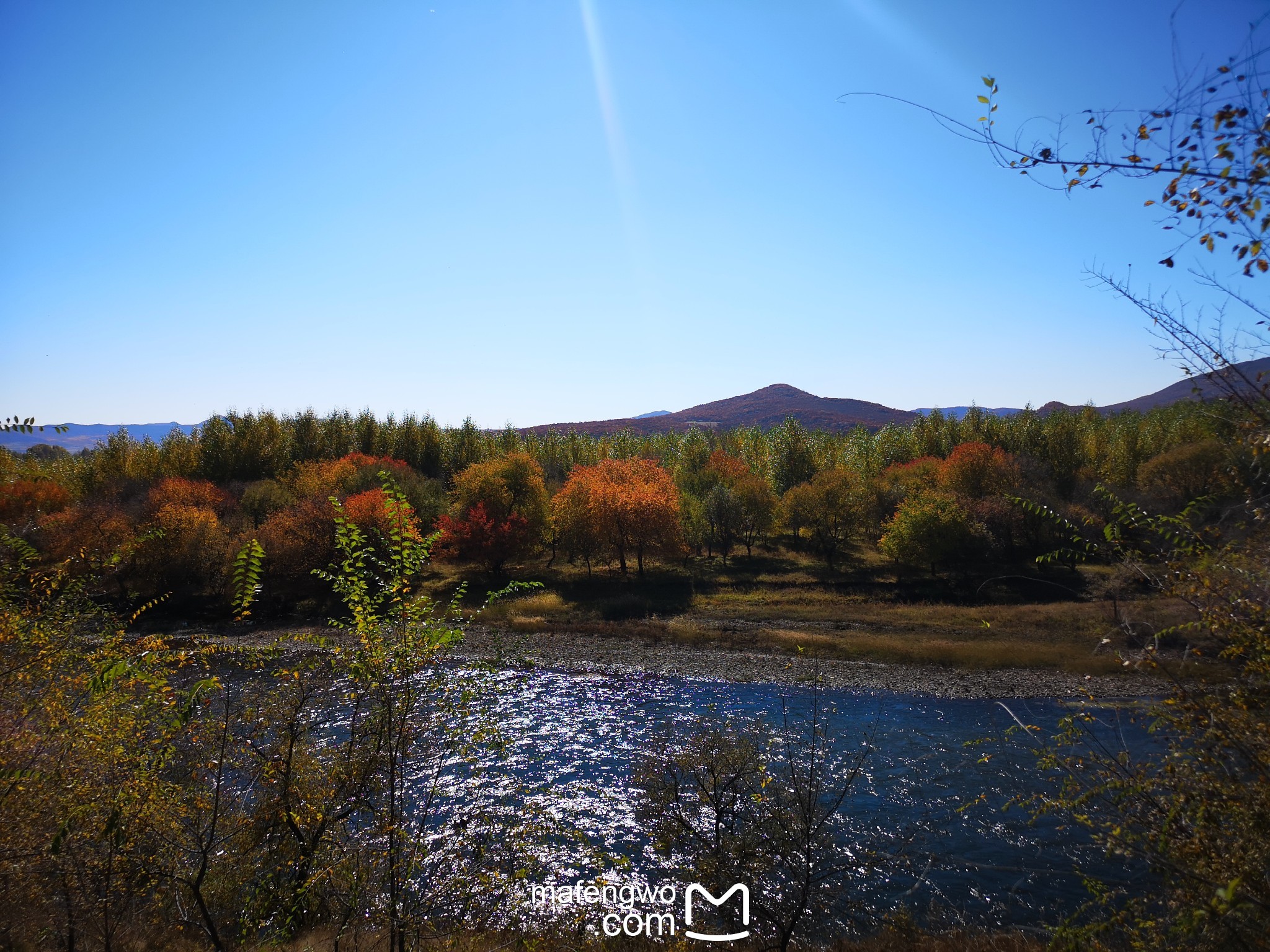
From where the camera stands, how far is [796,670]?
3400 cm

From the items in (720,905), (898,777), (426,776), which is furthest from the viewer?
(898,777)

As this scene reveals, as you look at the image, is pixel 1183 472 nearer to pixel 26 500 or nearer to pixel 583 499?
pixel 583 499

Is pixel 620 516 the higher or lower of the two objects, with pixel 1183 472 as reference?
lower

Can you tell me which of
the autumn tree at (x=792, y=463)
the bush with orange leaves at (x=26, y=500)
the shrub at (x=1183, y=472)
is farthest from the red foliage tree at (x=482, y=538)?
the shrub at (x=1183, y=472)

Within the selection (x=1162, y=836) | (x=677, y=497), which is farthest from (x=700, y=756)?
(x=677, y=497)

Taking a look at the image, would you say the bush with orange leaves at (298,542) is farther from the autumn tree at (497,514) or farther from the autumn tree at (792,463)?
the autumn tree at (792,463)

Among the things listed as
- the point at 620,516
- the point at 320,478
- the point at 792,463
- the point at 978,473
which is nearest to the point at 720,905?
the point at 620,516

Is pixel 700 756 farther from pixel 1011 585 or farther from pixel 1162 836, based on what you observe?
pixel 1011 585

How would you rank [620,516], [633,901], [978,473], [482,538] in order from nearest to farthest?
[633,901] < [482,538] < [620,516] < [978,473]

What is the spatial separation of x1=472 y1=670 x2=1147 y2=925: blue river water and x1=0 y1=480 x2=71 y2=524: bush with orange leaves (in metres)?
46.8

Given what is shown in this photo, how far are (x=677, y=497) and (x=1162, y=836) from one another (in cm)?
5462

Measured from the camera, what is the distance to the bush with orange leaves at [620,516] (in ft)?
181

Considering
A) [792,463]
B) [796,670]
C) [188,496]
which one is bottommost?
[796,670]

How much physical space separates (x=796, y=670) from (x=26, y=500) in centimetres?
6125
